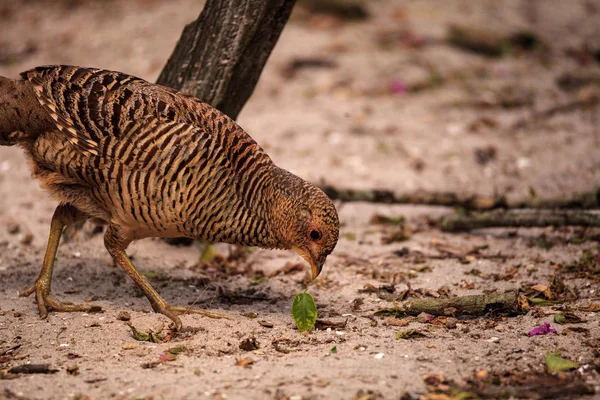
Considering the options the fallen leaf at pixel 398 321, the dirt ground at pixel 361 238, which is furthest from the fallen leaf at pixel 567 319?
the fallen leaf at pixel 398 321

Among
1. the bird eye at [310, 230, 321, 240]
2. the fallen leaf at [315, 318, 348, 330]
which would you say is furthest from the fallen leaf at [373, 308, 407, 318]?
the bird eye at [310, 230, 321, 240]

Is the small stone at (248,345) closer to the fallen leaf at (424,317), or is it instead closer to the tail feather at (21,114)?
the fallen leaf at (424,317)

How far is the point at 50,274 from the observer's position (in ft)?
17.2

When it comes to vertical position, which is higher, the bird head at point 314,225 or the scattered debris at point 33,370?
the bird head at point 314,225

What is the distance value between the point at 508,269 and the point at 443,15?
7.23 m

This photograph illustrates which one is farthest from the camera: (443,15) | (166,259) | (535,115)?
(443,15)

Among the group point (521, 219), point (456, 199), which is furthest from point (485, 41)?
point (521, 219)

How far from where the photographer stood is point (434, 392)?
3.77 m

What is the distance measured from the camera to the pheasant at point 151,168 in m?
4.68

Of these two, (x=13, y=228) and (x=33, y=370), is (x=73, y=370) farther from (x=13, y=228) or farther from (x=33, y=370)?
(x=13, y=228)

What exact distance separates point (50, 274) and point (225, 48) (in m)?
2.20

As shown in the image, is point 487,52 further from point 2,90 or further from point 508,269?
point 2,90

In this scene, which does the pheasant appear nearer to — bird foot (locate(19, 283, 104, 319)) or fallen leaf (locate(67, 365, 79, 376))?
bird foot (locate(19, 283, 104, 319))

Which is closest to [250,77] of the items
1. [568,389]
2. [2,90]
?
[2,90]
